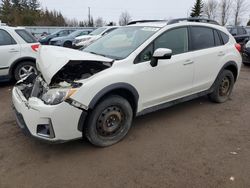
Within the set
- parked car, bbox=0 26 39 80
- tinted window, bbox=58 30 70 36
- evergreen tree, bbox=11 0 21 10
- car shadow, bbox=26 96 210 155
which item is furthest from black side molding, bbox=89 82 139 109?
evergreen tree, bbox=11 0 21 10

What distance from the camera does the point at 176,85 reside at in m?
4.27

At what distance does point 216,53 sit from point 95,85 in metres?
2.81

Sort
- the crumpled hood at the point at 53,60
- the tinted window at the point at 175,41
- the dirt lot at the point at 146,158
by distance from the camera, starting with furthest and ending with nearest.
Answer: the tinted window at the point at 175,41 < the crumpled hood at the point at 53,60 < the dirt lot at the point at 146,158

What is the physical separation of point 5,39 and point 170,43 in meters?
4.57

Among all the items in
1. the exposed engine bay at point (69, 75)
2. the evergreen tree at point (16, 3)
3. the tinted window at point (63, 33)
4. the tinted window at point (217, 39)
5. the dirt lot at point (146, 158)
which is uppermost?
the evergreen tree at point (16, 3)

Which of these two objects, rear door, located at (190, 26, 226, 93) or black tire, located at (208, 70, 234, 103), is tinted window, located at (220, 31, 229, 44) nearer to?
rear door, located at (190, 26, 226, 93)

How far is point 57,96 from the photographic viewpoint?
3.10 metres

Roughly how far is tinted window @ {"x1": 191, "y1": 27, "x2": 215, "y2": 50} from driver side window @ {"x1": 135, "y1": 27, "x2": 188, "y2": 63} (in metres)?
0.20

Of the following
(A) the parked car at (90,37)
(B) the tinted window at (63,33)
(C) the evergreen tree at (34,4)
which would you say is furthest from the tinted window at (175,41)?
(C) the evergreen tree at (34,4)

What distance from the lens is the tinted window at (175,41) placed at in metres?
4.06

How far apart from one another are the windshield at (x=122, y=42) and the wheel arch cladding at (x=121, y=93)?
1.58 feet

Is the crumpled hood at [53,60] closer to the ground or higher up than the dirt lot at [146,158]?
higher up

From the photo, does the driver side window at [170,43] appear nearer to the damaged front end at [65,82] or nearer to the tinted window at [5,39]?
the damaged front end at [65,82]

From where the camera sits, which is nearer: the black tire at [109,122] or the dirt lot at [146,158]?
the dirt lot at [146,158]
